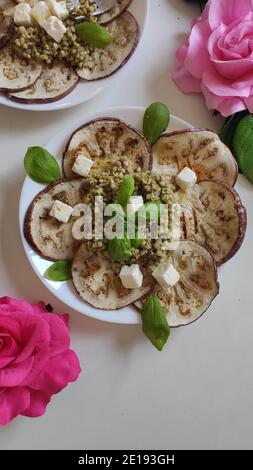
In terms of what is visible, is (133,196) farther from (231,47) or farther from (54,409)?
(54,409)

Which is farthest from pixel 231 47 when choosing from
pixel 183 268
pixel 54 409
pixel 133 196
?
pixel 54 409

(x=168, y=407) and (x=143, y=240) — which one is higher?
(x=143, y=240)

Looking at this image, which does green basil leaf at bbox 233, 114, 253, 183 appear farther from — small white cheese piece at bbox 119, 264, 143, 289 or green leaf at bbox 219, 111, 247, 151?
small white cheese piece at bbox 119, 264, 143, 289

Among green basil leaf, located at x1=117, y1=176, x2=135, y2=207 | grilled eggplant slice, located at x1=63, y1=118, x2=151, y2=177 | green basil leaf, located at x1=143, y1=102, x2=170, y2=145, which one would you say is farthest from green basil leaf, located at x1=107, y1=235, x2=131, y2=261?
green basil leaf, located at x1=143, y1=102, x2=170, y2=145

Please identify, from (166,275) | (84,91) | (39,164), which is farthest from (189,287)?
(84,91)

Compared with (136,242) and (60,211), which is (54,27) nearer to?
(60,211)

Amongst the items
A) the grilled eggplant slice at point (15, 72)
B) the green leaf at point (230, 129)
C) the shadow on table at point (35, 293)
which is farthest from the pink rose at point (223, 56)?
the shadow on table at point (35, 293)
